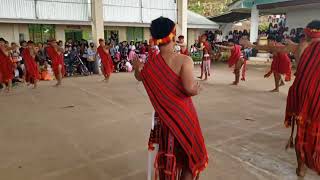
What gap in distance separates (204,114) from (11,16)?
11.5m

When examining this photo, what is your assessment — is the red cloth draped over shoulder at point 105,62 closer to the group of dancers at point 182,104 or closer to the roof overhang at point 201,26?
the group of dancers at point 182,104

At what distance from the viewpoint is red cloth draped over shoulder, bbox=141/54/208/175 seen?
8.04 feet

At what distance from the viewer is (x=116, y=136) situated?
4.96 meters

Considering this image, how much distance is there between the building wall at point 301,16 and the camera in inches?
691

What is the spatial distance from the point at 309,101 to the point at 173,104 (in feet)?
5.05

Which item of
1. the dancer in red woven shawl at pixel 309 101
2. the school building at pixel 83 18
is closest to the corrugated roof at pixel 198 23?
the school building at pixel 83 18

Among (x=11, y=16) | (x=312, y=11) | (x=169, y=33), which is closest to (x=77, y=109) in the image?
(x=169, y=33)

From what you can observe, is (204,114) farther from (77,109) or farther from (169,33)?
(169,33)

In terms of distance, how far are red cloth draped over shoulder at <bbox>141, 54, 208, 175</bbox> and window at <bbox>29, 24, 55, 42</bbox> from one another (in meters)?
14.5

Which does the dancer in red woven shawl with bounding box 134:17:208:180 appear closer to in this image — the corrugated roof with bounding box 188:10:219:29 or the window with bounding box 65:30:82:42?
the window with bounding box 65:30:82:42

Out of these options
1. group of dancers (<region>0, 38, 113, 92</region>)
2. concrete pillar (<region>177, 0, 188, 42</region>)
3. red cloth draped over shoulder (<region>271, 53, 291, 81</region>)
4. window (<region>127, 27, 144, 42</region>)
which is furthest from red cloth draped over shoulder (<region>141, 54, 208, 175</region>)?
window (<region>127, 27, 144, 42</region>)

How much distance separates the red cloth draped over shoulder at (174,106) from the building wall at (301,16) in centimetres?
1694

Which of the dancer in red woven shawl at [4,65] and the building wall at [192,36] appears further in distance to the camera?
the building wall at [192,36]

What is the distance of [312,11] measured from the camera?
17656 millimetres
